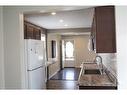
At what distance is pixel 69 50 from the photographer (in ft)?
39.9

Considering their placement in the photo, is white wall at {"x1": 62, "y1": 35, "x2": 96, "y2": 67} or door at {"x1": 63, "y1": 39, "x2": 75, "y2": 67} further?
door at {"x1": 63, "y1": 39, "x2": 75, "y2": 67}

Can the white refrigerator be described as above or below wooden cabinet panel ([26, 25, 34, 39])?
below

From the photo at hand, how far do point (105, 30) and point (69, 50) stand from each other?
932cm

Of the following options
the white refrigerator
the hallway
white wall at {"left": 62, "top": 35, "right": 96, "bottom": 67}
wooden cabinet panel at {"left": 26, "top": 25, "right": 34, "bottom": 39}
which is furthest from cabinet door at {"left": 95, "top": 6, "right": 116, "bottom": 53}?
white wall at {"left": 62, "top": 35, "right": 96, "bottom": 67}

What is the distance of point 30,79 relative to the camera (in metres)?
4.09

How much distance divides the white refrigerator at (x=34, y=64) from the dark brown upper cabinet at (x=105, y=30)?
1732mm

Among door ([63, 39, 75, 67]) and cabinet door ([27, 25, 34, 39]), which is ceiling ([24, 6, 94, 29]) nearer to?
cabinet door ([27, 25, 34, 39])

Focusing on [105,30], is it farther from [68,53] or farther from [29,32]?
[68,53]

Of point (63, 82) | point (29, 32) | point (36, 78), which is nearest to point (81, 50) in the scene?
point (63, 82)

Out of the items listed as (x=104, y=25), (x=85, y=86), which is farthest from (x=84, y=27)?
(x=85, y=86)

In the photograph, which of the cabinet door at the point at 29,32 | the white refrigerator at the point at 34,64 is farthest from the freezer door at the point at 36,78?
the cabinet door at the point at 29,32

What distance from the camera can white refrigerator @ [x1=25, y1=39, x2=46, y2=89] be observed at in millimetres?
3998
